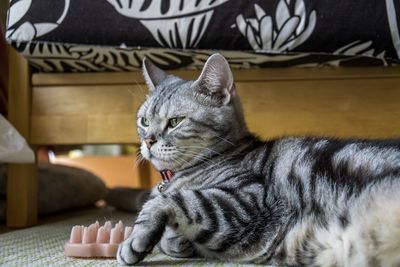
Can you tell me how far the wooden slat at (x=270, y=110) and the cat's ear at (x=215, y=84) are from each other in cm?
22

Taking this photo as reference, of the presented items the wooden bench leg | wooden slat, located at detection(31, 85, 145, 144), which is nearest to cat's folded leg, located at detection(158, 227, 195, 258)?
wooden slat, located at detection(31, 85, 145, 144)

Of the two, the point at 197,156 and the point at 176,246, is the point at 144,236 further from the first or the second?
the point at 197,156

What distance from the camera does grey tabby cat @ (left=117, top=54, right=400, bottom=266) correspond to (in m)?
0.81

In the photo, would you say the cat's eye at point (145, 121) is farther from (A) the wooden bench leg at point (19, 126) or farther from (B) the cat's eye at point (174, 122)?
(A) the wooden bench leg at point (19, 126)

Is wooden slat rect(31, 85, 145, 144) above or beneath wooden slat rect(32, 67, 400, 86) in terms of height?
beneath

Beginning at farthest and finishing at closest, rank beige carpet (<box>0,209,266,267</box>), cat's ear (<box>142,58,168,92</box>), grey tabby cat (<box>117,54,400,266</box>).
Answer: cat's ear (<box>142,58,168,92</box>), beige carpet (<box>0,209,266,267</box>), grey tabby cat (<box>117,54,400,266</box>)

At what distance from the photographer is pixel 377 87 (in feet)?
4.30

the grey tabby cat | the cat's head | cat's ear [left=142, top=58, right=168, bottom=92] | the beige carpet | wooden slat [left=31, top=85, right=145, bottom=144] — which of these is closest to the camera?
the grey tabby cat

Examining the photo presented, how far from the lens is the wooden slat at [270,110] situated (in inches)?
51.8

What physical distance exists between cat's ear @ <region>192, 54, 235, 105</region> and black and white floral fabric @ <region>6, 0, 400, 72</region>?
0.34 ft

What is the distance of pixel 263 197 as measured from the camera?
94 centimetres

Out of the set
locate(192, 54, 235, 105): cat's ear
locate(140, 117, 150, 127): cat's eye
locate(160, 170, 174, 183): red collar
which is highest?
locate(192, 54, 235, 105): cat's ear

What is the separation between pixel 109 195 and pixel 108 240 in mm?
1184

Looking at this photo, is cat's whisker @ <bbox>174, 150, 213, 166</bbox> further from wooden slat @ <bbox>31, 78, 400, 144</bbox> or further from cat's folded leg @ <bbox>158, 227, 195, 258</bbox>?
wooden slat @ <bbox>31, 78, 400, 144</bbox>
